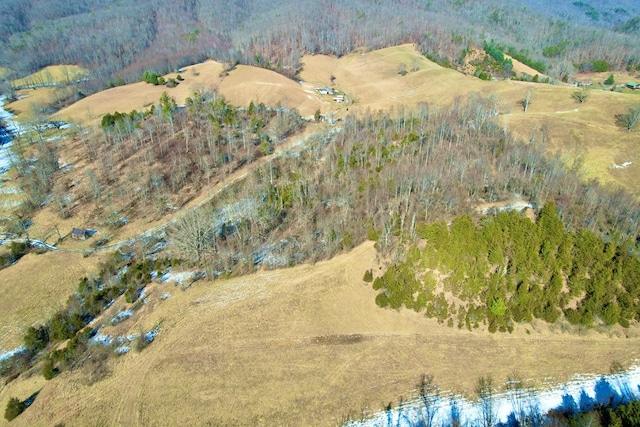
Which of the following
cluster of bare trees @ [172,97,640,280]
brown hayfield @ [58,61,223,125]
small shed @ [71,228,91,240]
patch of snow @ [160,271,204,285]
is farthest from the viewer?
brown hayfield @ [58,61,223,125]

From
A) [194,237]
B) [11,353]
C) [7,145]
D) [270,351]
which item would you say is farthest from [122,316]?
[7,145]

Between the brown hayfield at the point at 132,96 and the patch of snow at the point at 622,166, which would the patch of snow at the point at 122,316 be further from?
the patch of snow at the point at 622,166

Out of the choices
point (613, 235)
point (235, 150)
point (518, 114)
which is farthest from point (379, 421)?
point (518, 114)

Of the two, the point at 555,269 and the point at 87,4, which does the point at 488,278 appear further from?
the point at 87,4

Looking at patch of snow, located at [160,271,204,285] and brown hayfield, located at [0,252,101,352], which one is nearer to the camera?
brown hayfield, located at [0,252,101,352]

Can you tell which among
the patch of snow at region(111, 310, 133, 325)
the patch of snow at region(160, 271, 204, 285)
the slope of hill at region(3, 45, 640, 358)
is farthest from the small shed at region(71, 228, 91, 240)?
the patch of snow at region(111, 310, 133, 325)

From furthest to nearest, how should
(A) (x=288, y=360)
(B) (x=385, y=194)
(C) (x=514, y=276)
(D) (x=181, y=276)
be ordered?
1. (B) (x=385, y=194)
2. (D) (x=181, y=276)
3. (C) (x=514, y=276)
4. (A) (x=288, y=360)

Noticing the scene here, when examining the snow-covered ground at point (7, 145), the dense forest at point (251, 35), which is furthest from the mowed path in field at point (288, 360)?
the dense forest at point (251, 35)

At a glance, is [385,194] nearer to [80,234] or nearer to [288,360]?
[288,360]

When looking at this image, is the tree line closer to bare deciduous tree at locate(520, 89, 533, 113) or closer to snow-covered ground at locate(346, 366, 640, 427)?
snow-covered ground at locate(346, 366, 640, 427)
